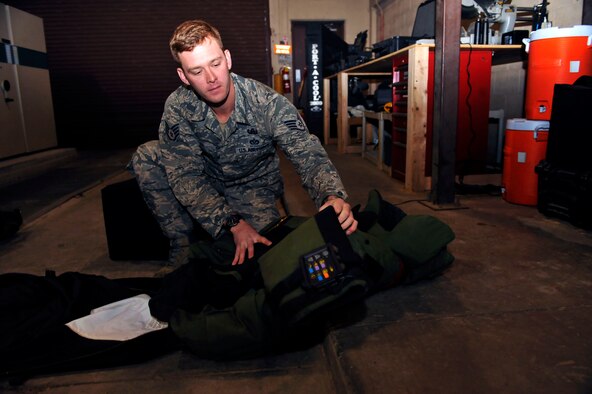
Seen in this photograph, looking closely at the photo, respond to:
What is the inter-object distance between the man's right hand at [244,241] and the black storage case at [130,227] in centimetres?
70

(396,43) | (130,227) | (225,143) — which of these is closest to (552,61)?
(396,43)

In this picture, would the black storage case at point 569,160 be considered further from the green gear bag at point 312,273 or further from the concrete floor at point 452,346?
the green gear bag at point 312,273

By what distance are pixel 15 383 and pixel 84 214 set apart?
195cm

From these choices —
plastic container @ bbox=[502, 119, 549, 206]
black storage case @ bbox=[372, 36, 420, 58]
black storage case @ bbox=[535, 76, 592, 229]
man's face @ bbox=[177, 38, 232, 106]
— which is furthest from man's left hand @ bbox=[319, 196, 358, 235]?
black storage case @ bbox=[372, 36, 420, 58]

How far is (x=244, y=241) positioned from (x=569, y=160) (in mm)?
1759

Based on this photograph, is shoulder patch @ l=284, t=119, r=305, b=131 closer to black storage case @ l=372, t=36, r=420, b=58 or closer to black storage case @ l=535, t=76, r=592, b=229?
black storage case @ l=535, t=76, r=592, b=229

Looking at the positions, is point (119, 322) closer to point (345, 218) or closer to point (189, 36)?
point (345, 218)

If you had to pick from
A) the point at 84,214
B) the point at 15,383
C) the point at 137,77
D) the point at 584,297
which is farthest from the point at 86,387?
the point at 137,77

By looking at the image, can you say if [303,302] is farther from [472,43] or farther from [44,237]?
[472,43]

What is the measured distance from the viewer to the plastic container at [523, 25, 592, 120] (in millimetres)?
2408

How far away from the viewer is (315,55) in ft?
21.7

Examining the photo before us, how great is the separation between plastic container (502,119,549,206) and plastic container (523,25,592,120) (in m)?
0.12

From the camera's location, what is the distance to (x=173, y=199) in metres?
1.89

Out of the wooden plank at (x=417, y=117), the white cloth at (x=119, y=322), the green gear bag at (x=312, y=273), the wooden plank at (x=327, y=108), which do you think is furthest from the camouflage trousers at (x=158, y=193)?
the wooden plank at (x=327, y=108)
